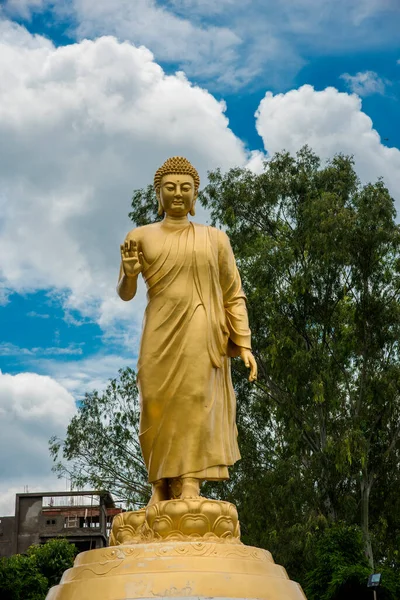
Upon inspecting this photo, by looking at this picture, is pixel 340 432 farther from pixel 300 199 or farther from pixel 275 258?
pixel 300 199

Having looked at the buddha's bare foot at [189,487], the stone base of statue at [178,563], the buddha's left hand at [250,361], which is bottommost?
the stone base of statue at [178,563]

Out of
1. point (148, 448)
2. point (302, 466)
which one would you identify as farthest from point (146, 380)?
point (302, 466)

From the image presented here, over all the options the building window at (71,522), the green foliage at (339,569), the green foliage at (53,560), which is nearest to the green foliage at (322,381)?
the green foliage at (339,569)

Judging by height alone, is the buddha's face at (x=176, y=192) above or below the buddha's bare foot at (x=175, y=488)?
above

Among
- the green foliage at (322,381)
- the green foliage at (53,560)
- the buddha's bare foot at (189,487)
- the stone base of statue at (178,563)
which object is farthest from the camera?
the green foliage at (53,560)

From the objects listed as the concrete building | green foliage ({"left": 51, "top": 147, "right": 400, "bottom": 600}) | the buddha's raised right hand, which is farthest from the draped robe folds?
the concrete building

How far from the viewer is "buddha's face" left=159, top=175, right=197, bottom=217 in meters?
7.82

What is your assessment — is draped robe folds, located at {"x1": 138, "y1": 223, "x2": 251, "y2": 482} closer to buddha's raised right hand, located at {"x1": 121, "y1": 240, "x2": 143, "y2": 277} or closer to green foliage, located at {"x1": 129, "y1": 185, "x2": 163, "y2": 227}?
buddha's raised right hand, located at {"x1": 121, "y1": 240, "x2": 143, "y2": 277}

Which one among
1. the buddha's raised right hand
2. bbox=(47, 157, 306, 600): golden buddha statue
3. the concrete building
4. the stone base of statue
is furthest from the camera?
the concrete building

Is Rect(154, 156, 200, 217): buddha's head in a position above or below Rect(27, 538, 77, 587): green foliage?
above

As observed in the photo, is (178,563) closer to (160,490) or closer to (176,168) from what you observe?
(160,490)

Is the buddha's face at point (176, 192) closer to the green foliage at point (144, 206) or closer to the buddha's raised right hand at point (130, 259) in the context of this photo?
the buddha's raised right hand at point (130, 259)

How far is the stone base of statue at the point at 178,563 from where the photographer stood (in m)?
5.98

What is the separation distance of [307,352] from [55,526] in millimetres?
22055
